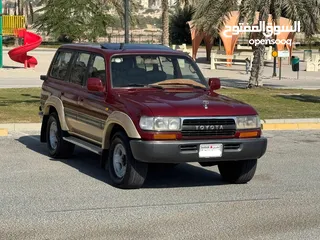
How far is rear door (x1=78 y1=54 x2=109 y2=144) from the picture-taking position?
10062mm

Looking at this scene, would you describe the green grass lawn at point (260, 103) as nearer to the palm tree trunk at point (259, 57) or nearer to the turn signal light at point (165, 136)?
the palm tree trunk at point (259, 57)

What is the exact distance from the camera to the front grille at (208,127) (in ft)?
29.7

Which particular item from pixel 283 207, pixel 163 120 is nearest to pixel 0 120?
pixel 163 120

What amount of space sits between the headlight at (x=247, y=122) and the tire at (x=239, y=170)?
22.6 inches

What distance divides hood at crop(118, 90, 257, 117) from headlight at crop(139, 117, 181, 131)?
0.20 ft

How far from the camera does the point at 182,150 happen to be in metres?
8.96

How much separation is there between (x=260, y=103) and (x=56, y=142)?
10835 mm

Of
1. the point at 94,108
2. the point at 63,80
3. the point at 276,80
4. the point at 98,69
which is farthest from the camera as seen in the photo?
the point at 276,80

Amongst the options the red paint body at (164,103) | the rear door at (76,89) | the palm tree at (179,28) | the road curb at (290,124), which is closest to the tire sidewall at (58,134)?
the rear door at (76,89)

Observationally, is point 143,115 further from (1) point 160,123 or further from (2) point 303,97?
(2) point 303,97

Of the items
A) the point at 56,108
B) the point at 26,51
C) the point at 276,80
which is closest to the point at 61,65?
the point at 56,108

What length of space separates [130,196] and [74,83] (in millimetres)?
2896

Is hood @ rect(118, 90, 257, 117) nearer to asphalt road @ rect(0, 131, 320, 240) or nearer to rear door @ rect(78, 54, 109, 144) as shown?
rear door @ rect(78, 54, 109, 144)

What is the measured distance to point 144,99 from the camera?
9.49m
